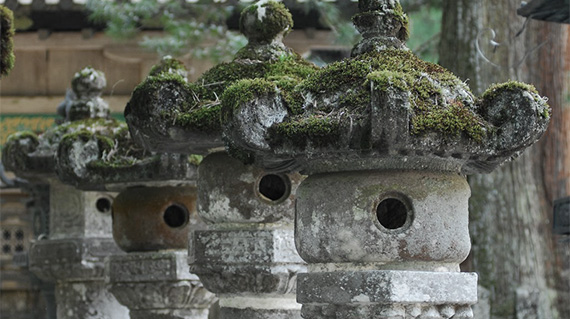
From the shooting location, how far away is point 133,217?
19.9 ft

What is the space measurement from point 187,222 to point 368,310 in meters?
2.52

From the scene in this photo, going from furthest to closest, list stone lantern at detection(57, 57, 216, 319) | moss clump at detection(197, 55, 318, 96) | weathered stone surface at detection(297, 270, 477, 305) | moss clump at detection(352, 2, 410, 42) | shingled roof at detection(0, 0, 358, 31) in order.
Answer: shingled roof at detection(0, 0, 358, 31) < stone lantern at detection(57, 57, 216, 319) < moss clump at detection(197, 55, 318, 96) < moss clump at detection(352, 2, 410, 42) < weathered stone surface at detection(297, 270, 477, 305)

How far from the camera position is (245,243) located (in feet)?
16.0

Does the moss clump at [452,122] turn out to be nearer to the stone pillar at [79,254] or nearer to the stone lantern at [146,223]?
the stone lantern at [146,223]

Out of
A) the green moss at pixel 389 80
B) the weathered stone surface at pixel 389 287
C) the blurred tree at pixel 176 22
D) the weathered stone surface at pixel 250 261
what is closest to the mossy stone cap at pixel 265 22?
the weathered stone surface at pixel 250 261

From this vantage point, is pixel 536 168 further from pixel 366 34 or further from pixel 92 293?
pixel 366 34

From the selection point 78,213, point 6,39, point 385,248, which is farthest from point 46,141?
point 385,248

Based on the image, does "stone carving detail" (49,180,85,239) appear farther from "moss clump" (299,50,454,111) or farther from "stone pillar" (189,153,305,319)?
"moss clump" (299,50,454,111)

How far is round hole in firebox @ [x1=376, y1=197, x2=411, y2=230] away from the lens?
12.8 ft

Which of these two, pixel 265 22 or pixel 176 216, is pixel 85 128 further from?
pixel 265 22

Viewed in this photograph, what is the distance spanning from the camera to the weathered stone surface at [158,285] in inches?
236

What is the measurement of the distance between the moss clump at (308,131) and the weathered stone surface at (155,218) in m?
2.37

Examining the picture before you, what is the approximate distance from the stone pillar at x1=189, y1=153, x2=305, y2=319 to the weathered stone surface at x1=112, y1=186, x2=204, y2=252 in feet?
3.47

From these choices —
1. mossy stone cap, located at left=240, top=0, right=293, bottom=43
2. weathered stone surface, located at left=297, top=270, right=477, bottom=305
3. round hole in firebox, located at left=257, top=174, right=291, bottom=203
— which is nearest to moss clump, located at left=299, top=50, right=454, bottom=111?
weathered stone surface, located at left=297, top=270, right=477, bottom=305
